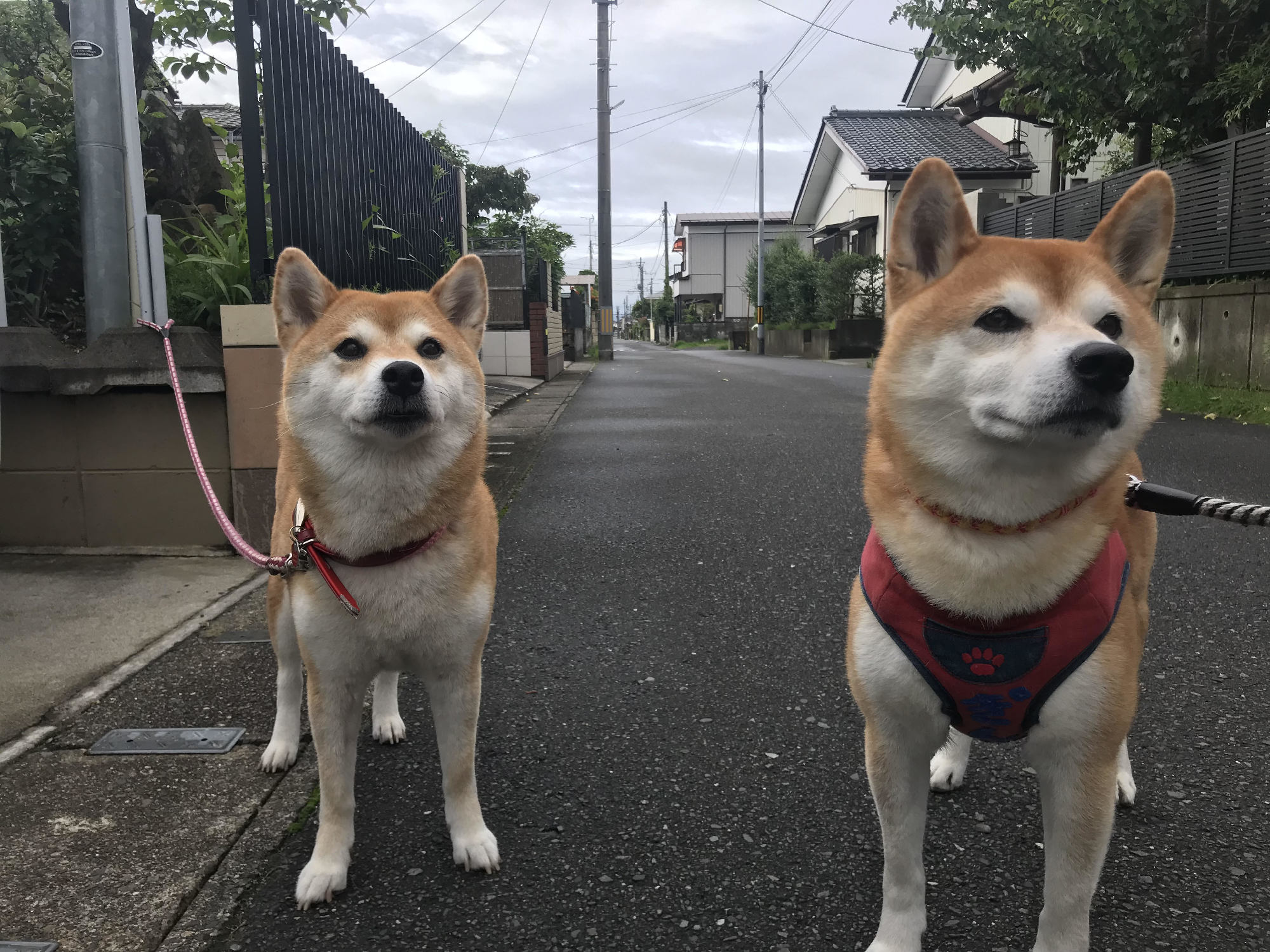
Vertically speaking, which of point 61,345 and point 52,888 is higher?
point 61,345

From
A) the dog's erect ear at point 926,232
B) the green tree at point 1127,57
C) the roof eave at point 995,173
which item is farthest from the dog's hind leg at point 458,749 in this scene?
the roof eave at point 995,173

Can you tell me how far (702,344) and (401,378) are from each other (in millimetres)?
51114

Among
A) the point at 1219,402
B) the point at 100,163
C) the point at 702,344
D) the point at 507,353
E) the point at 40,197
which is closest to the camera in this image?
the point at 100,163

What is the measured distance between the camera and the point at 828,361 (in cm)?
2419

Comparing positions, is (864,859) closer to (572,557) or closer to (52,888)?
(52,888)

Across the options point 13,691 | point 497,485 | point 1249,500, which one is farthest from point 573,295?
point 13,691

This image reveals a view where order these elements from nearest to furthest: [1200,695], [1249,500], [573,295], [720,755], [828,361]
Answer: [720,755], [1200,695], [1249,500], [828,361], [573,295]

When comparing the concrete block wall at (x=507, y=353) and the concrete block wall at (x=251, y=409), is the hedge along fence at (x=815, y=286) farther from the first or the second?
the concrete block wall at (x=251, y=409)

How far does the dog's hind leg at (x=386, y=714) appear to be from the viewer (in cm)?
290

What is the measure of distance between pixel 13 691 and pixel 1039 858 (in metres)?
3.33

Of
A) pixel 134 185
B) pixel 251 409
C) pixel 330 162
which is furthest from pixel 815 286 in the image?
pixel 251 409

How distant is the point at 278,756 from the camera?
8.91ft

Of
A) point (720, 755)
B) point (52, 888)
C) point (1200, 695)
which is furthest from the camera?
point (1200, 695)

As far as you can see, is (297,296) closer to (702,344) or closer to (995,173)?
A: (995,173)
